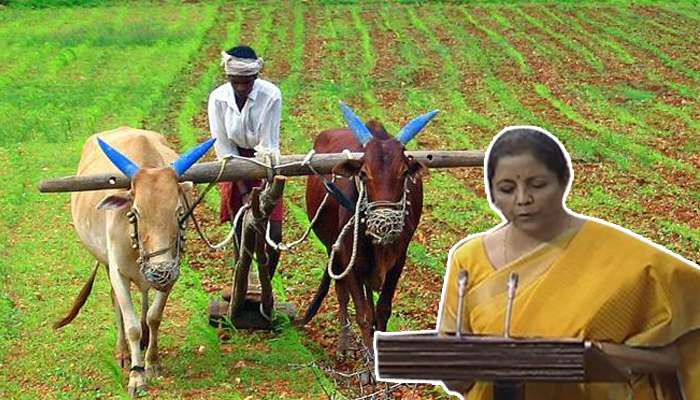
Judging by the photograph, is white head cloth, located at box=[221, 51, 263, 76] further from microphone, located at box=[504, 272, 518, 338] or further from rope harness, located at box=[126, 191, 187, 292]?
microphone, located at box=[504, 272, 518, 338]

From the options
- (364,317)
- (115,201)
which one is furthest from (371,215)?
(115,201)

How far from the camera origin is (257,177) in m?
7.49

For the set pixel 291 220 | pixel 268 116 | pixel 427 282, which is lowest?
pixel 291 220

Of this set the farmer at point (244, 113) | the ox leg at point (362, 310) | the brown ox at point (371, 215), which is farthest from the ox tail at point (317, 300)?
the ox leg at point (362, 310)

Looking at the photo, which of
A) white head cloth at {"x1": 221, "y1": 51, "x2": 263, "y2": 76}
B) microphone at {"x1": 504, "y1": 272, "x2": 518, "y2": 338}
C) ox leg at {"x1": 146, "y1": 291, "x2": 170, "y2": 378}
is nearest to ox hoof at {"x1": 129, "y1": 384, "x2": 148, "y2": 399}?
ox leg at {"x1": 146, "y1": 291, "x2": 170, "y2": 378}

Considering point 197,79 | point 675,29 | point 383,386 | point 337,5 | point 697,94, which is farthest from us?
point 337,5

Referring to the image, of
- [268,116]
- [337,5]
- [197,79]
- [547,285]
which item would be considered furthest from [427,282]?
[337,5]

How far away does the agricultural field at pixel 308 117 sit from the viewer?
8.17 metres

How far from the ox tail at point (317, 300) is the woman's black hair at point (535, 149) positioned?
5.06 m

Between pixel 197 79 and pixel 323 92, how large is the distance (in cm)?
268

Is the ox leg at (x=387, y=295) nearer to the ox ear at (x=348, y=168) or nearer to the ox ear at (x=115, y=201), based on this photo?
the ox ear at (x=348, y=168)

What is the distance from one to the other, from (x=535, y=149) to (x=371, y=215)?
3.64 meters

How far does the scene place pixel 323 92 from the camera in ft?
63.5

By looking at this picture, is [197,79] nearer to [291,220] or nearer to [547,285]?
[291,220]
